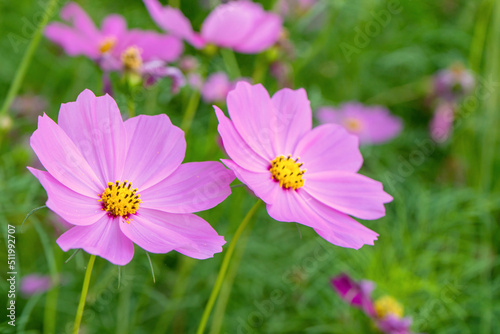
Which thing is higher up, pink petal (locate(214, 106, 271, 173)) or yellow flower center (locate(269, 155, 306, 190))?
pink petal (locate(214, 106, 271, 173))

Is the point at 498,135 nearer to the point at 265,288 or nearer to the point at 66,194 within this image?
the point at 265,288

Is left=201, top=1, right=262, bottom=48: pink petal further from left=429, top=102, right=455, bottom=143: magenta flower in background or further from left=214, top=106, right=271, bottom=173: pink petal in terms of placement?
left=429, top=102, right=455, bottom=143: magenta flower in background

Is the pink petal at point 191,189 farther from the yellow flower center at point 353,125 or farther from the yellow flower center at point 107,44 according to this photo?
the yellow flower center at point 353,125

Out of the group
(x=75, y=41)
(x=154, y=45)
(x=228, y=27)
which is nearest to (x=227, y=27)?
(x=228, y=27)

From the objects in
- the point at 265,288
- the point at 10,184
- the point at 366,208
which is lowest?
the point at 265,288

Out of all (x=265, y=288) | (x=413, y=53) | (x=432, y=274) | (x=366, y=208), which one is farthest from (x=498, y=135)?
(x=366, y=208)

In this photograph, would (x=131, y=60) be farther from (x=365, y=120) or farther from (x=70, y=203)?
(x=365, y=120)

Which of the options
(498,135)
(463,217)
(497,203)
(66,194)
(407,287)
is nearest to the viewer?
(66,194)

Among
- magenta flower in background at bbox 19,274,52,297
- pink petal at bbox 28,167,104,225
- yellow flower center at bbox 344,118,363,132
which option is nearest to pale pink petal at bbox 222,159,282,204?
pink petal at bbox 28,167,104,225
